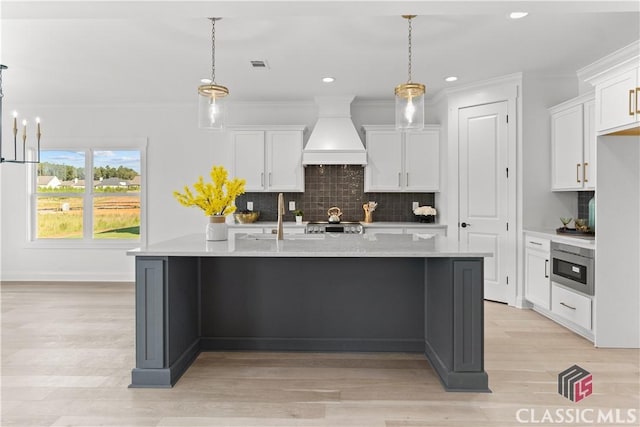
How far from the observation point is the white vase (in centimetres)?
317

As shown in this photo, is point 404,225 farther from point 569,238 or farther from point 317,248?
point 317,248

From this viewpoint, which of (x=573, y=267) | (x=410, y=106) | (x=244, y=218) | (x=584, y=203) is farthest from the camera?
(x=244, y=218)

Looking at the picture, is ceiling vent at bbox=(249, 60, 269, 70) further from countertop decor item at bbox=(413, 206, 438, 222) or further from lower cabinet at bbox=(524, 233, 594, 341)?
lower cabinet at bbox=(524, 233, 594, 341)

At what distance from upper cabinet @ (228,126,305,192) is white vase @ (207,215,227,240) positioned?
2523 millimetres

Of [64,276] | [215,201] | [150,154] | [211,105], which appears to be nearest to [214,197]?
[215,201]

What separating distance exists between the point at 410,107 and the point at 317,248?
118 centimetres

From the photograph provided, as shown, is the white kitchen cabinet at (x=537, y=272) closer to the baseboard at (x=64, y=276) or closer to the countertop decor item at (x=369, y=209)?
the countertop decor item at (x=369, y=209)

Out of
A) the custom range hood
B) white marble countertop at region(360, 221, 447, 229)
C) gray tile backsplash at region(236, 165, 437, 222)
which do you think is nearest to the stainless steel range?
white marble countertop at region(360, 221, 447, 229)

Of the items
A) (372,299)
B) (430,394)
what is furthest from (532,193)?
(430,394)

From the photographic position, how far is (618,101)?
10.6 ft

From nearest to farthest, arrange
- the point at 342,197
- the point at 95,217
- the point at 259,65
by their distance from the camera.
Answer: the point at 259,65 → the point at 342,197 → the point at 95,217

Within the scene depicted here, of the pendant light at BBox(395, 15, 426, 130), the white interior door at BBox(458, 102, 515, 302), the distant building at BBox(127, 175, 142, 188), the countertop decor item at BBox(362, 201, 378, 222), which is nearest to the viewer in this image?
the pendant light at BBox(395, 15, 426, 130)

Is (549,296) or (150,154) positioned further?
(150,154)

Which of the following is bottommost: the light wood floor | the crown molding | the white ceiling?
the light wood floor
